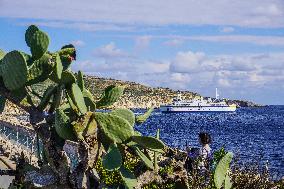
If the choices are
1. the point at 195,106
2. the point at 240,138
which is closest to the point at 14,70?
the point at 240,138

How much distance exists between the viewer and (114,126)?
11.5 feet

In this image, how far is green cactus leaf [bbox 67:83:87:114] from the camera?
3441mm

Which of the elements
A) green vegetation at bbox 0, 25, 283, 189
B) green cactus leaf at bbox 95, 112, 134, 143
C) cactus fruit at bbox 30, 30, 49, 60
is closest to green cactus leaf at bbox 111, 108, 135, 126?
green vegetation at bbox 0, 25, 283, 189

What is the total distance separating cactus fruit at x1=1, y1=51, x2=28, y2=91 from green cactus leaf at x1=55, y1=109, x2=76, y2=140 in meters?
0.25

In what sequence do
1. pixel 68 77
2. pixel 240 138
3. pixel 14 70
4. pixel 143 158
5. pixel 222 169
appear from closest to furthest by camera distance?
1. pixel 14 70
2. pixel 68 77
3. pixel 143 158
4. pixel 222 169
5. pixel 240 138


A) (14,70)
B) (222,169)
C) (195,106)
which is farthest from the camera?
(195,106)

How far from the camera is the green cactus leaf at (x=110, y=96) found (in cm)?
382

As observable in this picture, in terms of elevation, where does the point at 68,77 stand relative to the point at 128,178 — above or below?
above

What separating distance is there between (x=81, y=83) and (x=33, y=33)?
41 cm

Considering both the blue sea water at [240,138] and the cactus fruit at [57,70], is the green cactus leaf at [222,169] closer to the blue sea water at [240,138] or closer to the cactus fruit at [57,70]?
the cactus fruit at [57,70]

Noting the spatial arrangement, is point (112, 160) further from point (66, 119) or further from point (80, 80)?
point (80, 80)

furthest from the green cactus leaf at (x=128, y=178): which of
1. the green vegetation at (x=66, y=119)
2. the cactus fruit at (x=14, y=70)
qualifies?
the cactus fruit at (x=14, y=70)

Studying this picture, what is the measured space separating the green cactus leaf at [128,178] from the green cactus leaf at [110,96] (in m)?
0.40

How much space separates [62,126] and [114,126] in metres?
0.29
